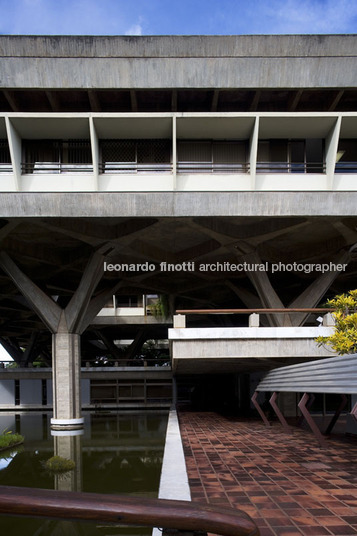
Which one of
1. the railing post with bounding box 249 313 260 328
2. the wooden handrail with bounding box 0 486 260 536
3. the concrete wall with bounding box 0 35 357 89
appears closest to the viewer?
the wooden handrail with bounding box 0 486 260 536

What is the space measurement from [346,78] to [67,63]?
10.1 metres

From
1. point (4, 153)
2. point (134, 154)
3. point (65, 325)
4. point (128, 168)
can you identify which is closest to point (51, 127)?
point (4, 153)

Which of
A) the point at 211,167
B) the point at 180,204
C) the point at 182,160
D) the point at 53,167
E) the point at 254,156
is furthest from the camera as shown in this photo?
the point at 182,160

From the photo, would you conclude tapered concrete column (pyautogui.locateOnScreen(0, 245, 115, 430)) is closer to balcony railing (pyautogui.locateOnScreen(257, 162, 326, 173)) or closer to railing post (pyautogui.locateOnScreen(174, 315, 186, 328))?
railing post (pyautogui.locateOnScreen(174, 315, 186, 328))

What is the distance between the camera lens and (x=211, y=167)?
19.1m

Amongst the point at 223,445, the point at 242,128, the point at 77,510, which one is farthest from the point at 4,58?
the point at 77,510

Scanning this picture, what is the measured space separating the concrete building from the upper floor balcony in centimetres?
6

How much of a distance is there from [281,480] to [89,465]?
677 centimetres

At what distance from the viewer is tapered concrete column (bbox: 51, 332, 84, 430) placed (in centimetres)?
1978

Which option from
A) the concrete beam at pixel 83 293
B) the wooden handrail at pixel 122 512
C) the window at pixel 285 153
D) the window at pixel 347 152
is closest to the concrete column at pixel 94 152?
the concrete beam at pixel 83 293

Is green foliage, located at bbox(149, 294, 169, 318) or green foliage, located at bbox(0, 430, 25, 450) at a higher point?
green foliage, located at bbox(149, 294, 169, 318)

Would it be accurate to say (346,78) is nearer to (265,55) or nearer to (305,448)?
(265,55)

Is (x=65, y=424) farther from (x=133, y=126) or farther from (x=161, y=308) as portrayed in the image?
(x=161, y=308)

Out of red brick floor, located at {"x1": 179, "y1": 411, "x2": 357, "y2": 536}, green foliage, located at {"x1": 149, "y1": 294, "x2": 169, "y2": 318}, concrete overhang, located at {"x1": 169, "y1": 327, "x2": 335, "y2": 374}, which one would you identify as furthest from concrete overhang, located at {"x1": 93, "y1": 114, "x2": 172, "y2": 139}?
green foliage, located at {"x1": 149, "y1": 294, "x2": 169, "y2": 318}
